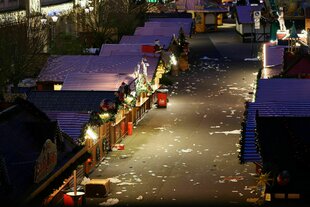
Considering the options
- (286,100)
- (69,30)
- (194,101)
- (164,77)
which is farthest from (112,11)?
(286,100)

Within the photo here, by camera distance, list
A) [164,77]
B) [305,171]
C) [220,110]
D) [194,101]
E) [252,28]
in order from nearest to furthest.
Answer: [305,171] → [220,110] → [194,101] → [164,77] → [252,28]

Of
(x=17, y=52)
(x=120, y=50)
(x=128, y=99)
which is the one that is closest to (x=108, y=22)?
(x=120, y=50)

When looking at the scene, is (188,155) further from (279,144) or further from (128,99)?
(279,144)

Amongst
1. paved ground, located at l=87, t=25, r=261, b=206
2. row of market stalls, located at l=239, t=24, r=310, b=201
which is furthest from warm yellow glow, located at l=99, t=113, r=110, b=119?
row of market stalls, located at l=239, t=24, r=310, b=201

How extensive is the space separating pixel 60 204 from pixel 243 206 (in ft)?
17.5

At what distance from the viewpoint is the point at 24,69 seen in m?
38.9

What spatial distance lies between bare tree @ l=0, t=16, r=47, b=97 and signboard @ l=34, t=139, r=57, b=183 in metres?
17.5

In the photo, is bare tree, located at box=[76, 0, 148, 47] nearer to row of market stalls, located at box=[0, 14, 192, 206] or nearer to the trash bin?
row of market stalls, located at box=[0, 14, 192, 206]

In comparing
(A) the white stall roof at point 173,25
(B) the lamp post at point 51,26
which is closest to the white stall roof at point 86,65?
(B) the lamp post at point 51,26

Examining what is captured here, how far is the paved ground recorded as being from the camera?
26531 mm

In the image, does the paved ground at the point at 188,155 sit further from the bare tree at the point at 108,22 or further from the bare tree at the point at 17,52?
the bare tree at the point at 108,22

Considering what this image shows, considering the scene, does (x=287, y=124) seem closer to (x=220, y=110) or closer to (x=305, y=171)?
(x=305, y=171)

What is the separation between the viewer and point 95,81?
37250mm

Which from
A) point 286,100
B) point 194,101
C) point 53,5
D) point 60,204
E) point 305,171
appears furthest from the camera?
point 53,5
